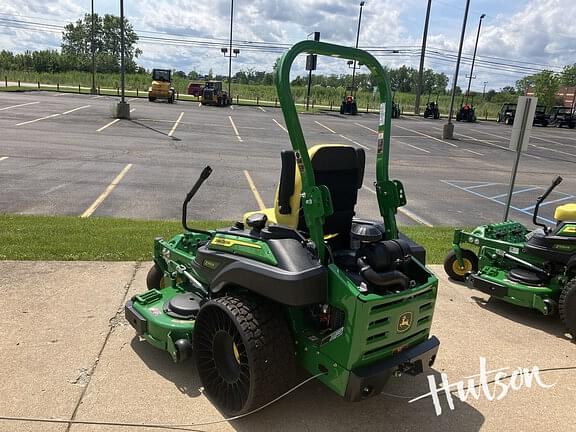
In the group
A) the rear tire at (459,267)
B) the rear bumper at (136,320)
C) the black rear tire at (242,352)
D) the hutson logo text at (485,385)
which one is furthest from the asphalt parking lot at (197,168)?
the hutson logo text at (485,385)

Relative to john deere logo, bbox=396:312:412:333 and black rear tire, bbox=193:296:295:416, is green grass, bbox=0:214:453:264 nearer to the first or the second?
black rear tire, bbox=193:296:295:416

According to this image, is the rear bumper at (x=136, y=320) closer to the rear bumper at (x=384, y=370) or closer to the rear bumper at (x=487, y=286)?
the rear bumper at (x=384, y=370)

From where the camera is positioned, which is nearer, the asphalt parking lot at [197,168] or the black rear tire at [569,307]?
the black rear tire at [569,307]

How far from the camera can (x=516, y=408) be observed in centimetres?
336

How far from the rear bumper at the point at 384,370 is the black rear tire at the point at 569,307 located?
1.97 meters

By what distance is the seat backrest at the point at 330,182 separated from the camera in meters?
3.33

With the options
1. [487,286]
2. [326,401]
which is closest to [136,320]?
[326,401]

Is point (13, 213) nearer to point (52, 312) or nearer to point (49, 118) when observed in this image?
point (52, 312)

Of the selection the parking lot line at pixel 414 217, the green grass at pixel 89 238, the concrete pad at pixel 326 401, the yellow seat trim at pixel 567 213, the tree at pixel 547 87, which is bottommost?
the parking lot line at pixel 414 217

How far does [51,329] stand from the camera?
397cm

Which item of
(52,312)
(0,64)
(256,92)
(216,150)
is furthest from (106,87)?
(52,312)

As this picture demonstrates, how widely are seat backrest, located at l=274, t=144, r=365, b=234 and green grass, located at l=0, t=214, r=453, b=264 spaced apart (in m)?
3.03

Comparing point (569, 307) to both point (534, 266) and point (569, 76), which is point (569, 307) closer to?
point (534, 266)

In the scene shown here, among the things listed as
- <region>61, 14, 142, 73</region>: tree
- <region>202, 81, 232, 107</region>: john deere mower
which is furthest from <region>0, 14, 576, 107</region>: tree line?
<region>202, 81, 232, 107</region>: john deere mower
